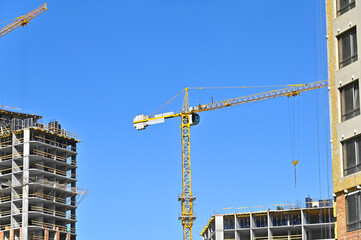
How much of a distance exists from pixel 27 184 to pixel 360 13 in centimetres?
12318

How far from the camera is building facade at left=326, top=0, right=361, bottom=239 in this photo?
4653 cm

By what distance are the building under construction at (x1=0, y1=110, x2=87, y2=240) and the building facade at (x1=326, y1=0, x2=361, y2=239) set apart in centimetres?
11858

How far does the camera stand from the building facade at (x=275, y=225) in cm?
16838

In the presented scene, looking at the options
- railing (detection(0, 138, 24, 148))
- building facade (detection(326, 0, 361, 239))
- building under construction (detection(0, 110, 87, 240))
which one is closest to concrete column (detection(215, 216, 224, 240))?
building under construction (detection(0, 110, 87, 240))

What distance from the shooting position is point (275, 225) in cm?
17388

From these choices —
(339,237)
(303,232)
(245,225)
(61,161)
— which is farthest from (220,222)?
(339,237)

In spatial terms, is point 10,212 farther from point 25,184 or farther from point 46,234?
point 46,234

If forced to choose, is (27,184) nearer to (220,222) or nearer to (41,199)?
(41,199)

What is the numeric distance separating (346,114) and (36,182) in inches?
4837

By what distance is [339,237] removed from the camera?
156ft

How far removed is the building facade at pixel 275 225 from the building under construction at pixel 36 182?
3238 cm

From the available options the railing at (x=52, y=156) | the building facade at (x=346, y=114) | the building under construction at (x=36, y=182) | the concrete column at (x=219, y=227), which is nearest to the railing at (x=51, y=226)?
the building under construction at (x=36, y=182)

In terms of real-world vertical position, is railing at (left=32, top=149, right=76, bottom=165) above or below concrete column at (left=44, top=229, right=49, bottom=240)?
above

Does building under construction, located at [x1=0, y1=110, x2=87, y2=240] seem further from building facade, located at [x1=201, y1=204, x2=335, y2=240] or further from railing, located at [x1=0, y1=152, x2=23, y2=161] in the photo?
building facade, located at [x1=201, y1=204, x2=335, y2=240]
